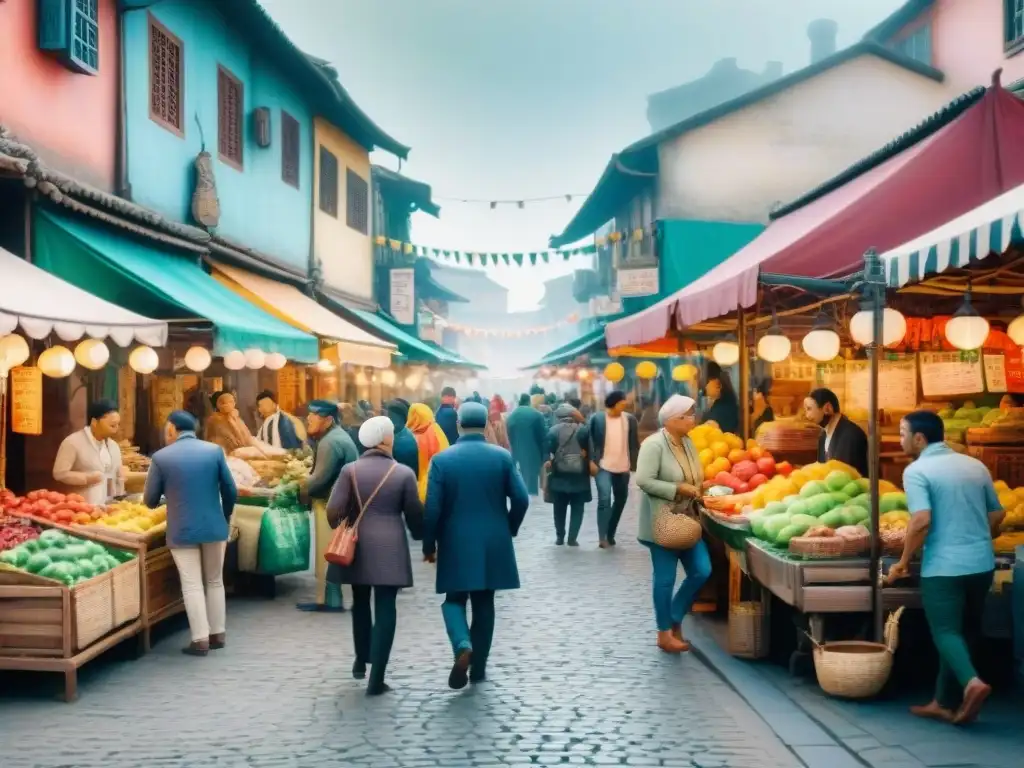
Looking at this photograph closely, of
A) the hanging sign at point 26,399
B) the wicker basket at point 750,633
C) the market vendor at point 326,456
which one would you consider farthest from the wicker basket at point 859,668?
the hanging sign at point 26,399

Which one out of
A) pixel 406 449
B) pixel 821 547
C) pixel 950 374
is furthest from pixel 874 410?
pixel 406 449

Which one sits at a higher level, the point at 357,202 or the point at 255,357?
the point at 357,202

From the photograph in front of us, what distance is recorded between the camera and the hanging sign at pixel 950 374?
1155 centimetres

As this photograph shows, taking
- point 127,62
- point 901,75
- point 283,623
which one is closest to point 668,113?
point 901,75

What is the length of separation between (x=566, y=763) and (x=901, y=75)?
23959 mm

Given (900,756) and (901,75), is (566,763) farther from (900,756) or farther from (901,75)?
(901,75)

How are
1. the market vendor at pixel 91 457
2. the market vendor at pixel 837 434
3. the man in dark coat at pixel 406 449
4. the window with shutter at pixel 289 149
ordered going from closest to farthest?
the market vendor at pixel 837 434 < the market vendor at pixel 91 457 < the man in dark coat at pixel 406 449 < the window with shutter at pixel 289 149

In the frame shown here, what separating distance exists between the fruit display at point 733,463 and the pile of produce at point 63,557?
496cm

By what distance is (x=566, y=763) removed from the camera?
6.19 meters

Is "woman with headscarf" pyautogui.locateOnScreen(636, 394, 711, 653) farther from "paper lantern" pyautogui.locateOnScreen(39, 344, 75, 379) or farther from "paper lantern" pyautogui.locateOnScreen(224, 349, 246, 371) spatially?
"paper lantern" pyautogui.locateOnScreen(224, 349, 246, 371)

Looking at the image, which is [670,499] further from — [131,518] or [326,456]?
[131,518]

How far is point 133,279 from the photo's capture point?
40.7 ft

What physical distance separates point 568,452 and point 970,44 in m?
13.9

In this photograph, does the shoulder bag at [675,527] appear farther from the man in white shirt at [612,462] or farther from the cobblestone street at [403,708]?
the man in white shirt at [612,462]
